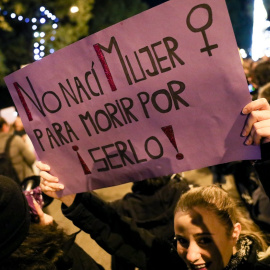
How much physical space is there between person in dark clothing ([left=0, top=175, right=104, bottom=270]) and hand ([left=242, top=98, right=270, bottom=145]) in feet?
3.07

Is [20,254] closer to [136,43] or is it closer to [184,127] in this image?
[184,127]

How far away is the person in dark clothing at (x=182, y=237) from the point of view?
5.06 feet

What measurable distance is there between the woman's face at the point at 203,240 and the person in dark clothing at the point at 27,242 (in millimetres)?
576

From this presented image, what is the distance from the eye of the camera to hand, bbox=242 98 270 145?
1.16 meters

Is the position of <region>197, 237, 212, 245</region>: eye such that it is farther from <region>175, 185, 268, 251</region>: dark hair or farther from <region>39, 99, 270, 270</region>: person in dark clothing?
<region>175, 185, 268, 251</region>: dark hair

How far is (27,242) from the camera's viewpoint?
4.75 ft

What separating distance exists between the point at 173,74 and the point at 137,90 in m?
0.19

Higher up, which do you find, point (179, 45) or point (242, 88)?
point (179, 45)

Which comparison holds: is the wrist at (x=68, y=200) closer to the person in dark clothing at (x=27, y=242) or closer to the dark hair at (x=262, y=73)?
the person in dark clothing at (x=27, y=242)

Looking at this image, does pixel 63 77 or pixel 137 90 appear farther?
→ pixel 63 77

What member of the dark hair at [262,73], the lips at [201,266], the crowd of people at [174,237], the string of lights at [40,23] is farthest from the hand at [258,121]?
the string of lights at [40,23]

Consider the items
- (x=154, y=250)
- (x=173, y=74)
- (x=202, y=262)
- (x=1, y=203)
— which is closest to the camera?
(x=1, y=203)

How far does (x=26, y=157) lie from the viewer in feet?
13.7

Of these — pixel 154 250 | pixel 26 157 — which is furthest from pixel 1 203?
pixel 26 157
